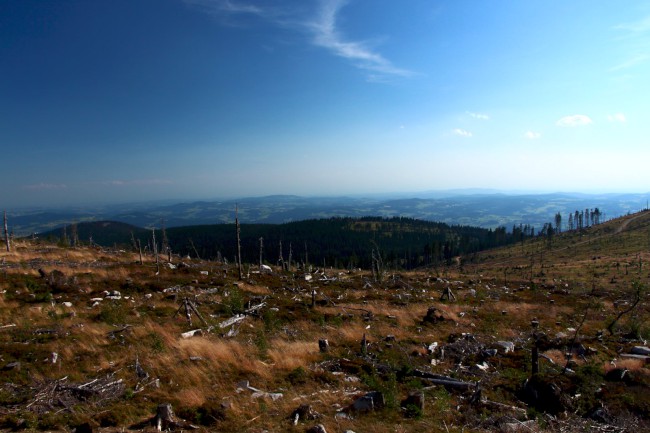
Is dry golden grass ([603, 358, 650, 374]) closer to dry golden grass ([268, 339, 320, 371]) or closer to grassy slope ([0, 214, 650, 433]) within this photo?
grassy slope ([0, 214, 650, 433])

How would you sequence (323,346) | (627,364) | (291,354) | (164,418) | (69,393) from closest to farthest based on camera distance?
(164,418)
(69,393)
(291,354)
(627,364)
(323,346)

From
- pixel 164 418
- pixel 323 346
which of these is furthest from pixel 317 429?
pixel 323 346

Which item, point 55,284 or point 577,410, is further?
point 55,284

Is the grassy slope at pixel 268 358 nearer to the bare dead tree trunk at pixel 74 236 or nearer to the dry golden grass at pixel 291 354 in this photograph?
the dry golden grass at pixel 291 354

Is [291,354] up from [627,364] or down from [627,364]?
up

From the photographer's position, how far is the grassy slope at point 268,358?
28.6 feet

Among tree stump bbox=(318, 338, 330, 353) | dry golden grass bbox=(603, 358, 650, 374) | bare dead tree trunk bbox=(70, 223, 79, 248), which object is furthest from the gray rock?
bare dead tree trunk bbox=(70, 223, 79, 248)

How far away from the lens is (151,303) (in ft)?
68.2

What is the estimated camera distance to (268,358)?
1273cm

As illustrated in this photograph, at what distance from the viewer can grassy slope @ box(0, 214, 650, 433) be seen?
8703mm

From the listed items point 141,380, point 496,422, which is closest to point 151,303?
point 141,380

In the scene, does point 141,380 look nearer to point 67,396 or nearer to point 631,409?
point 67,396

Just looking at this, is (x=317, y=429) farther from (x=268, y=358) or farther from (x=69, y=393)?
(x=69, y=393)

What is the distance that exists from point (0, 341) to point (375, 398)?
14.8m
